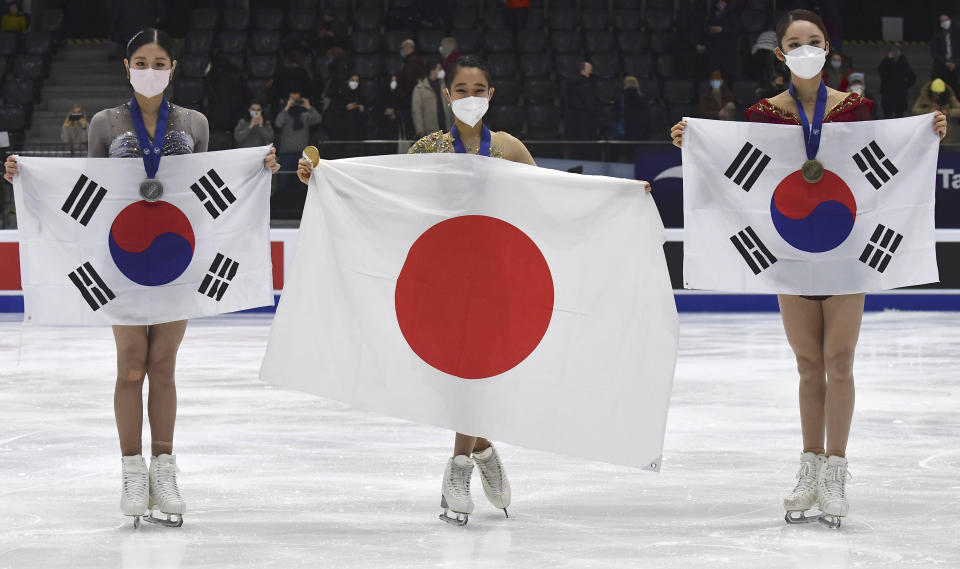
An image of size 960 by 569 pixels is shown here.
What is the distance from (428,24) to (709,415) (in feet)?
39.6

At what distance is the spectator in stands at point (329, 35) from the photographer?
16797mm

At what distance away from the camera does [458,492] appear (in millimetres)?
4535

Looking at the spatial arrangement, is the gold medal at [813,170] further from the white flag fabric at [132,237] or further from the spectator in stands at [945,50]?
the spectator in stands at [945,50]

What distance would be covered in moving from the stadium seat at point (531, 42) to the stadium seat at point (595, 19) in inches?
34.6

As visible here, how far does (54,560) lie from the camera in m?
4.00

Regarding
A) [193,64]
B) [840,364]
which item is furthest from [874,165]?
[193,64]

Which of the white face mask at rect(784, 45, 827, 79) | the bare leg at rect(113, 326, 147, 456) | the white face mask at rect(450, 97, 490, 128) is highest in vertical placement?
the white face mask at rect(784, 45, 827, 79)

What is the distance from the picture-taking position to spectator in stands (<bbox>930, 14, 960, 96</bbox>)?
16.3 m

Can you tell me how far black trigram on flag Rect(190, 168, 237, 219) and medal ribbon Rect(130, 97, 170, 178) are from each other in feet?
0.57

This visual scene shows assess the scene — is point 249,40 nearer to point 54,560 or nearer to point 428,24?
point 428,24

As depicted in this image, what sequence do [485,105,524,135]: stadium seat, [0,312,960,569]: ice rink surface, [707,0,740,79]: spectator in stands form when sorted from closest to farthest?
[0,312,960,569]: ice rink surface < [485,105,524,135]: stadium seat < [707,0,740,79]: spectator in stands

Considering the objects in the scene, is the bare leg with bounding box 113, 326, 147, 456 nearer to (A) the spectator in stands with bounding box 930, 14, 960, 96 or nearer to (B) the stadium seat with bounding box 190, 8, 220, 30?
(A) the spectator in stands with bounding box 930, 14, 960, 96

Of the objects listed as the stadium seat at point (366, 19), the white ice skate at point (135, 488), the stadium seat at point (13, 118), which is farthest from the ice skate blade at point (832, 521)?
the stadium seat at point (366, 19)

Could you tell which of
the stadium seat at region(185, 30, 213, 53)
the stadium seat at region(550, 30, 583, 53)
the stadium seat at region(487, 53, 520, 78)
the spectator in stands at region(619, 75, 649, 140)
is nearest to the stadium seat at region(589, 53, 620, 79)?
Result: the stadium seat at region(550, 30, 583, 53)
